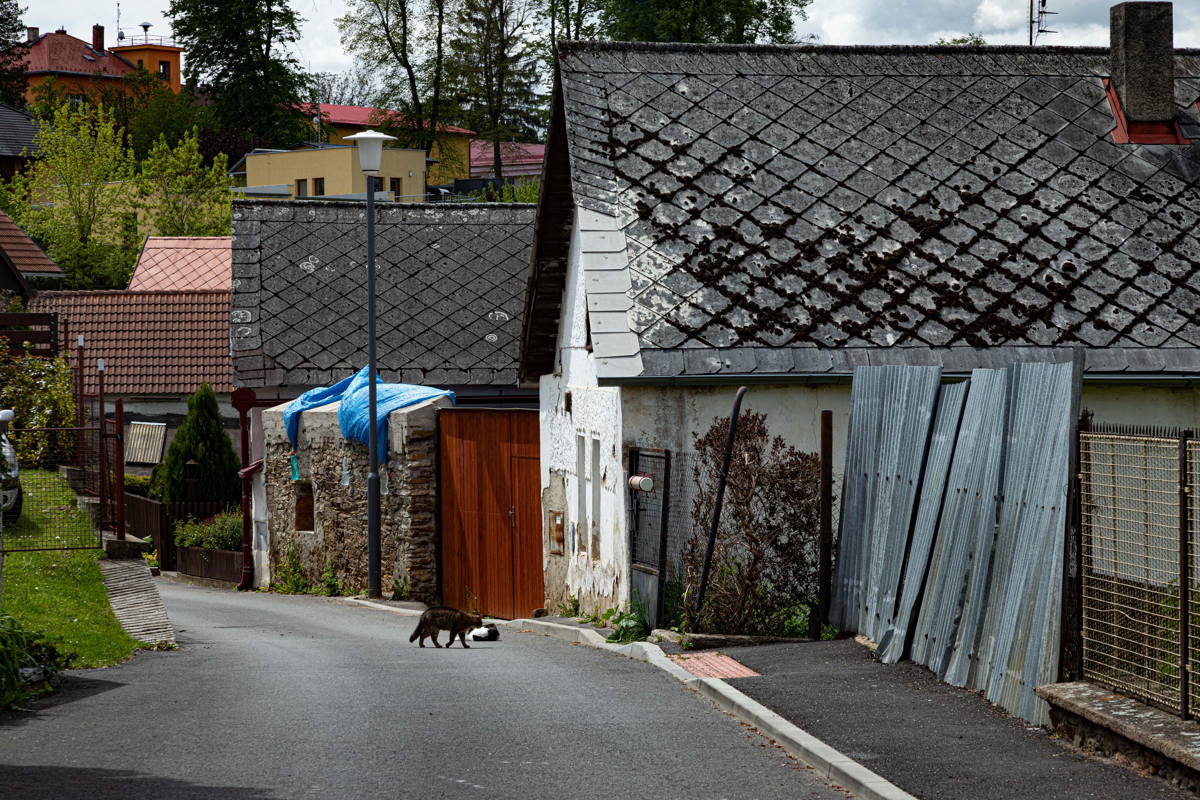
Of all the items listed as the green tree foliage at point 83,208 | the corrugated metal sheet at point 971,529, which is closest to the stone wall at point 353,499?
the corrugated metal sheet at point 971,529

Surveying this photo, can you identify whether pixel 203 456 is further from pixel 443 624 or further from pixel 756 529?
pixel 756 529

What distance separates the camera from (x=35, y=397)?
23.6 meters

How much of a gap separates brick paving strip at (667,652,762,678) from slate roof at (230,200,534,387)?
600 inches

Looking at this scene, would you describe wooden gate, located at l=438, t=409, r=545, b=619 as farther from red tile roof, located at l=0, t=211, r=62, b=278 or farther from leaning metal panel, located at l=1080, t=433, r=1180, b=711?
red tile roof, located at l=0, t=211, r=62, b=278

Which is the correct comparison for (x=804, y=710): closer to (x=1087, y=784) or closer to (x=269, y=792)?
(x=1087, y=784)

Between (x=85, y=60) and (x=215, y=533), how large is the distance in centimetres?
9379

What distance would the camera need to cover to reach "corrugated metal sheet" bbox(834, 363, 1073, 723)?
29.7 feet

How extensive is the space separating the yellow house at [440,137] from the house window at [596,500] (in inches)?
1093

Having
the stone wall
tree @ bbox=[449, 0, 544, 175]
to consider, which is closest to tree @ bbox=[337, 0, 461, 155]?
tree @ bbox=[449, 0, 544, 175]

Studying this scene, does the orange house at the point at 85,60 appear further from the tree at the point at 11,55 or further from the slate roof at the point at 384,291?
the slate roof at the point at 384,291

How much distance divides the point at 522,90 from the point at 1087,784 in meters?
53.4

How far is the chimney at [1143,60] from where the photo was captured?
17.5 meters

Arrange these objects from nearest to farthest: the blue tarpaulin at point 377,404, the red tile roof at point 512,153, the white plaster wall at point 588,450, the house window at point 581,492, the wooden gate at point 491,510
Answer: the white plaster wall at point 588,450 < the house window at point 581,492 < the wooden gate at point 491,510 < the blue tarpaulin at point 377,404 < the red tile roof at point 512,153

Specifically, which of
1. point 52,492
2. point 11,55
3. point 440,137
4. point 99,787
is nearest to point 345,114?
point 11,55
